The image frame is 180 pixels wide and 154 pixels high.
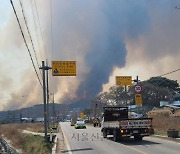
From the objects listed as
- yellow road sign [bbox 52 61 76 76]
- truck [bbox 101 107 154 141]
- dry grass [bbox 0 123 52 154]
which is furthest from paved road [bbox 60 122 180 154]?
yellow road sign [bbox 52 61 76 76]

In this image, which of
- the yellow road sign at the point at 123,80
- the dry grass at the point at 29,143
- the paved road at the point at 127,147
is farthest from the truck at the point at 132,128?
the yellow road sign at the point at 123,80

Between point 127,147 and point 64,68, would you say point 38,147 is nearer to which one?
point 127,147

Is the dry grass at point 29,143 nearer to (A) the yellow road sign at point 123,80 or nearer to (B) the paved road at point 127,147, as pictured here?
(B) the paved road at point 127,147

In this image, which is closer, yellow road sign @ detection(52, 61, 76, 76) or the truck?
the truck

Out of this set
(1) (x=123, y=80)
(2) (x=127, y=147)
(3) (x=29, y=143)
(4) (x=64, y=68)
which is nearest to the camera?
(2) (x=127, y=147)

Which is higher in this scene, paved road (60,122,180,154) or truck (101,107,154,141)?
truck (101,107,154,141)

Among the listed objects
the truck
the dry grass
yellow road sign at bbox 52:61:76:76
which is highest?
yellow road sign at bbox 52:61:76:76

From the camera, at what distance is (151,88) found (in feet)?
419

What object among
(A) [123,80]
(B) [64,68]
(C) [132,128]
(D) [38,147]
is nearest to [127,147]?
(C) [132,128]

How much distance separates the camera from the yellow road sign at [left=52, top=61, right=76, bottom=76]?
34803 mm

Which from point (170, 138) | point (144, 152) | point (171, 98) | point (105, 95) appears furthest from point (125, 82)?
point (105, 95)

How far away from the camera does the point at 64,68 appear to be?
35.2 m

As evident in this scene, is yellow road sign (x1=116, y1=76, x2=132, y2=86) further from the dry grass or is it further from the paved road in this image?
the paved road

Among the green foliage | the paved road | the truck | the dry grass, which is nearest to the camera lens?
the paved road
